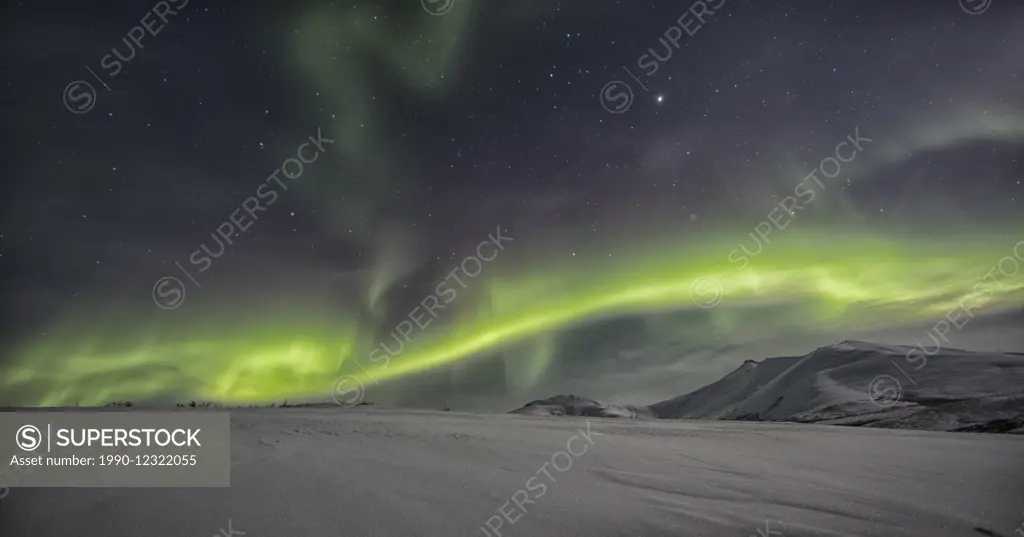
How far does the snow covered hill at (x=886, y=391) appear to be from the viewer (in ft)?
82.2

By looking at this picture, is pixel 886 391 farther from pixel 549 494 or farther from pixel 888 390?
pixel 549 494

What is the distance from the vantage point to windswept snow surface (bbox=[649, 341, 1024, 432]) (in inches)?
988

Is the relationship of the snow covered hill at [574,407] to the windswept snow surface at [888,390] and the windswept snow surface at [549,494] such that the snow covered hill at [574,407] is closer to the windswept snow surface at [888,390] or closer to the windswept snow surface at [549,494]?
the windswept snow surface at [888,390]

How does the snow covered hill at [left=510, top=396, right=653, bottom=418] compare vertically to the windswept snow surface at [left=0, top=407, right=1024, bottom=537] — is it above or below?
above

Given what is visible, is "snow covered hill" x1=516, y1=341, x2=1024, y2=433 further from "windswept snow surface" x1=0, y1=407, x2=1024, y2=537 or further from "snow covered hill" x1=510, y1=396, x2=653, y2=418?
"windswept snow surface" x1=0, y1=407, x2=1024, y2=537

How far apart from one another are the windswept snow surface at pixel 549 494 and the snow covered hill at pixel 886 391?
2412 cm

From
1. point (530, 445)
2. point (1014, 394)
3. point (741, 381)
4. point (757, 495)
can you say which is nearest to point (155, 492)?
point (530, 445)

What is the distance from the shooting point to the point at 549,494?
14.7 feet

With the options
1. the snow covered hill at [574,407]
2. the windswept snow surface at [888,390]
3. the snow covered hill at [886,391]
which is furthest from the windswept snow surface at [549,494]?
the snow covered hill at [574,407]

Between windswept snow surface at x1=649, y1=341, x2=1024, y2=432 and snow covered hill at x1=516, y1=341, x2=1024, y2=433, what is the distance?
4 cm

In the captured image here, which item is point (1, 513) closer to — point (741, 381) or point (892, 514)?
point (892, 514)

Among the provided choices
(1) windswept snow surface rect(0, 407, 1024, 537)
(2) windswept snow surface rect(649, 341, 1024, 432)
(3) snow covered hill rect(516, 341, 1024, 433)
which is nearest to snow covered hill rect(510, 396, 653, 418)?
(3) snow covered hill rect(516, 341, 1024, 433)

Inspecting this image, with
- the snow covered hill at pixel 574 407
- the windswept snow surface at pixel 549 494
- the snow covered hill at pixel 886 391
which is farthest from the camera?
the snow covered hill at pixel 574 407

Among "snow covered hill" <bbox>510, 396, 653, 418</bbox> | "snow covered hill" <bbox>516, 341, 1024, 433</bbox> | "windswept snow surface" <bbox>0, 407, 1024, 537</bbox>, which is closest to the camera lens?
"windswept snow surface" <bbox>0, 407, 1024, 537</bbox>
